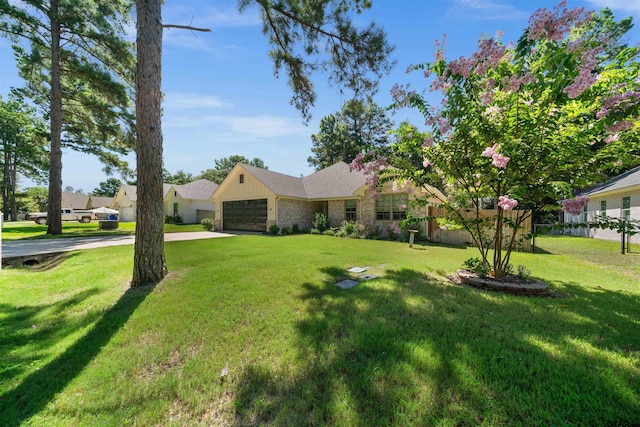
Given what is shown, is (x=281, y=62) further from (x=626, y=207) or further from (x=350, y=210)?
(x=626, y=207)

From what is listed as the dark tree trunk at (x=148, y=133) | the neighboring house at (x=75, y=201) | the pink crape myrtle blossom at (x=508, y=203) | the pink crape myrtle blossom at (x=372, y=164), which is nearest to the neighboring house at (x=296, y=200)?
the pink crape myrtle blossom at (x=372, y=164)

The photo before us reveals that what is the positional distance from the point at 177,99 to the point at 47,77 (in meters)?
13.1

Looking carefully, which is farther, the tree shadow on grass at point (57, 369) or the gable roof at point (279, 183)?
the gable roof at point (279, 183)

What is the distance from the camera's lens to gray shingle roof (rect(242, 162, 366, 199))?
57.1 feet

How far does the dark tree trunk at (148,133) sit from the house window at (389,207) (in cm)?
1228

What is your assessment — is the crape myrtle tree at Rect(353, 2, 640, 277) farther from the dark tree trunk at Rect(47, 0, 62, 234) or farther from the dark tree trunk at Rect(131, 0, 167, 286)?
the dark tree trunk at Rect(47, 0, 62, 234)

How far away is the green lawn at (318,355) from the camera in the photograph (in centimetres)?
201

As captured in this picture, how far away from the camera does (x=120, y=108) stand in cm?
1522

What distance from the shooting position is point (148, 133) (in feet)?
16.6

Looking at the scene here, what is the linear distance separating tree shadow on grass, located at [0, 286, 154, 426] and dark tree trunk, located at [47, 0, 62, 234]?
559 inches

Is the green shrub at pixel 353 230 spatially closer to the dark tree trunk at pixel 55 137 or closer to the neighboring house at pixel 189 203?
the dark tree trunk at pixel 55 137

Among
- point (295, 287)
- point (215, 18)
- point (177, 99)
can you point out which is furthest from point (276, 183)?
point (295, 287)

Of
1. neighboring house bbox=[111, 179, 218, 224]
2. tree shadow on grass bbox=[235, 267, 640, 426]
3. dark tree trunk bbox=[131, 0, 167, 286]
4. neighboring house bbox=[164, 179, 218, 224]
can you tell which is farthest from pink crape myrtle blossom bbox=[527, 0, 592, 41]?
neighboring house bbox=[111, 179, 218, 224]

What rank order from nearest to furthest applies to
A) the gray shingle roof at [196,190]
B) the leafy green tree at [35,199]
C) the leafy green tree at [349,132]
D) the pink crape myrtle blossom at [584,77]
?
the pink crape myrtle blossom at [584,77], the gray shingle roof at [196,190], the leafy green tree at [349,132], the leafy green tree at [35,199]
